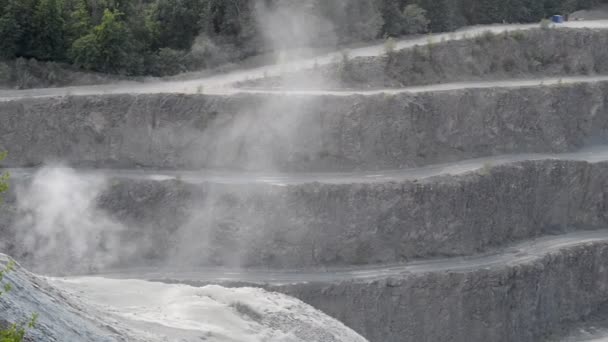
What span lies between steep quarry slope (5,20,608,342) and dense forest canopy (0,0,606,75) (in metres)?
2.49

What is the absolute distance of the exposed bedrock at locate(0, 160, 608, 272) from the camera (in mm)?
28391

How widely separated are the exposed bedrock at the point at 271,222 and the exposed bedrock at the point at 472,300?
5.15 ft

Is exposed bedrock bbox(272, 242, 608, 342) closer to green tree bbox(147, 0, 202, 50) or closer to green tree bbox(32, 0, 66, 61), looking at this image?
green tree bbox(147, 0, 202, 50)

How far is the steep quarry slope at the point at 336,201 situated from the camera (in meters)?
28.1

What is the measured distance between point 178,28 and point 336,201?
1273 centimetres

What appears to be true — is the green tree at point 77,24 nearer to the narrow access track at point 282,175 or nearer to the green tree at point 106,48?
the green tree at point 106,48

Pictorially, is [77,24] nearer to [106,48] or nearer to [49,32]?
[49,32]

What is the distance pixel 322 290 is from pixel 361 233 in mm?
3013

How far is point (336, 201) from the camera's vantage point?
29.1m

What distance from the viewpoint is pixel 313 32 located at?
120 feet

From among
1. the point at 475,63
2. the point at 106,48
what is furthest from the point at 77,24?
the point at 475,63

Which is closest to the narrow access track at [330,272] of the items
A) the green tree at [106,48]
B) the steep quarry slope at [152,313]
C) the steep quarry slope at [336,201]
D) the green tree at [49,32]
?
the steep quarry slope at [336,201]

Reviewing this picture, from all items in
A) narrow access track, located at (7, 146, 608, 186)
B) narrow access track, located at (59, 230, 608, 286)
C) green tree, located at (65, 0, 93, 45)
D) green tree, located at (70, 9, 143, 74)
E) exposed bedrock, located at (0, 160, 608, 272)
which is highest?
green tree, located at (65, 0, 93, 45)

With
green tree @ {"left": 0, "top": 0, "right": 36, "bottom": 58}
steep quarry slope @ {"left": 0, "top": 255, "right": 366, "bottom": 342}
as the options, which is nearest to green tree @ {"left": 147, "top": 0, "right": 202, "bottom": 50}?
green tree @ {"left": 0, "top": 0, "right": 36, "bottom": 58}
